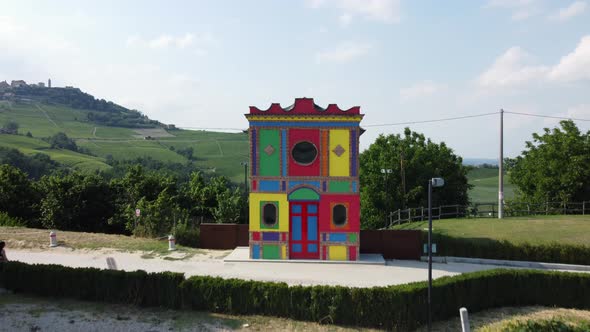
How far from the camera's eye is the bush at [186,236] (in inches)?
955

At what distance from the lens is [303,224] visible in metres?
21.0

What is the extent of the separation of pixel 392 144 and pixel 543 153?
1283cm

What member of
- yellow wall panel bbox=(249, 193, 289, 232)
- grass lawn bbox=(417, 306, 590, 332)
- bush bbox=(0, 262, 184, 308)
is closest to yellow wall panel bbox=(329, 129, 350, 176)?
yellow wall panel bbox=(249, 193, 289, 232)

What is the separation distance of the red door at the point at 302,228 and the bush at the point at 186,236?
6.16m

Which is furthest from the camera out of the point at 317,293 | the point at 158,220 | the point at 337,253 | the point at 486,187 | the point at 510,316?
the point at 486,187

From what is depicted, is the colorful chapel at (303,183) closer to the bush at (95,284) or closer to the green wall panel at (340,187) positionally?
the green wall panel at (340,187)

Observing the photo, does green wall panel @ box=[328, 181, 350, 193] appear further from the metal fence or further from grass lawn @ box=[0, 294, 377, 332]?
the metal fence

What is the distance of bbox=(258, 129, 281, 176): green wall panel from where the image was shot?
21.0 meters

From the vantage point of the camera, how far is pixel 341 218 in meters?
20.9

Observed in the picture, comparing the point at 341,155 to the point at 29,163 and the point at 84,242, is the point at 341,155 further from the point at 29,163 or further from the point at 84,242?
the point at 29,163

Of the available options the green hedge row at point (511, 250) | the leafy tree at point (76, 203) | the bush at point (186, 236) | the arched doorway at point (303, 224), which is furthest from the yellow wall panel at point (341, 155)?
the leafy tree at point (76, 203)

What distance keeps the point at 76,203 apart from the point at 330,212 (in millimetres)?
22630

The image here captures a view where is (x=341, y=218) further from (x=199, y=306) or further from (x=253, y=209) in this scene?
(x=199, y=306)

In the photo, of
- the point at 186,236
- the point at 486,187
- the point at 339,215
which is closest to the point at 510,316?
Result: the point at 339,215
